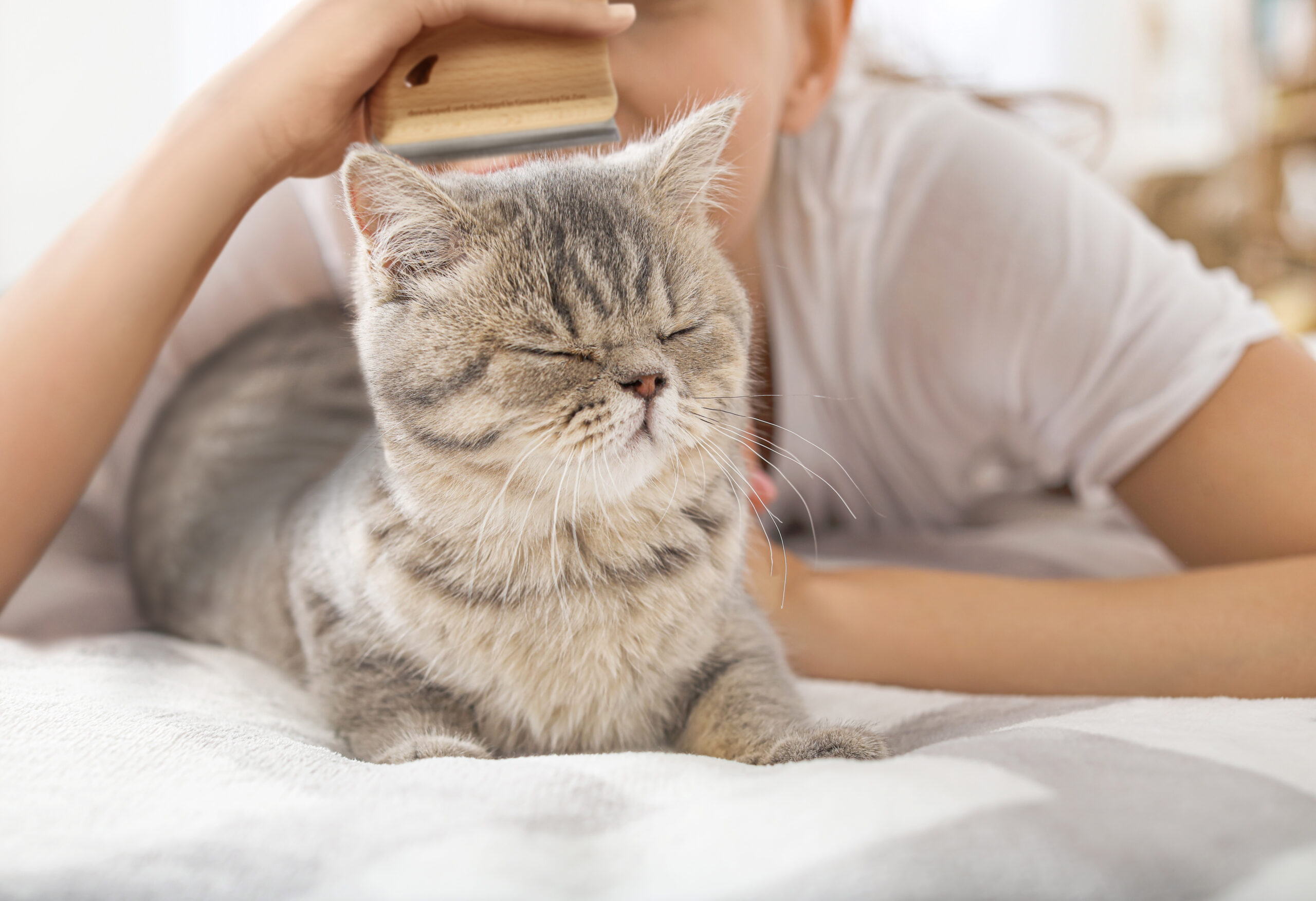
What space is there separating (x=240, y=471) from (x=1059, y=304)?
1112 mm

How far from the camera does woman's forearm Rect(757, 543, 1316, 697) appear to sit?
0.80m

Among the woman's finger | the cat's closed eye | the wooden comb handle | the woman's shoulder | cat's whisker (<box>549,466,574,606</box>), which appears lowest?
cat's whisker (<box>549,466,574,606</box>)

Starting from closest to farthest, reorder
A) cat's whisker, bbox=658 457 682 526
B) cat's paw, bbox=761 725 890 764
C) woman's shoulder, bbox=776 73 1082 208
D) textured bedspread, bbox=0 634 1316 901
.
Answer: textured bedspread, bbox=0 634 1316 901 → cat's paw, bbox=761 725 890 764 → cat's whisker, bbox=658 457 682 526 → woman's shoulder, bbox=776 73 1082 208

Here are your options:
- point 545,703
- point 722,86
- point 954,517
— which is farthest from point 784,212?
point 545,703

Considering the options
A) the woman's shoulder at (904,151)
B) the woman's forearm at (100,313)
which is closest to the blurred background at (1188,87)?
the woman's shoulder at (904,151)

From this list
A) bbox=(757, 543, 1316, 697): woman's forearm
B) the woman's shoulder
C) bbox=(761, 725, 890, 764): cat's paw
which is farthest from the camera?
the woman's shoulder

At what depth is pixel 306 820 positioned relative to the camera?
47 centimetres

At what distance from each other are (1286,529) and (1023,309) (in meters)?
0.41

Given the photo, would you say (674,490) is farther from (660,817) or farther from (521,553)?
→ (660,817)

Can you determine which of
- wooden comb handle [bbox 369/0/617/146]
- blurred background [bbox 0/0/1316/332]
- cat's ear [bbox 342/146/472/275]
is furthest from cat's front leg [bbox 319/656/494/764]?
blurred background [bbox 0/0/1316/332]

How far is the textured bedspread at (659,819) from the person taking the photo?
16.7 inches

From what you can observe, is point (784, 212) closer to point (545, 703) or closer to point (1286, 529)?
point (1286, 529)

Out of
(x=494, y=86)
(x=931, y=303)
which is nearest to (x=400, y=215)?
(x=494, y=86)

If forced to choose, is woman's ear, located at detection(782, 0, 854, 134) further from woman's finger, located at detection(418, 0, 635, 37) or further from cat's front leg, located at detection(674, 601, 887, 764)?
cat's front leg, located at detection(674, 601, 887, 764)
